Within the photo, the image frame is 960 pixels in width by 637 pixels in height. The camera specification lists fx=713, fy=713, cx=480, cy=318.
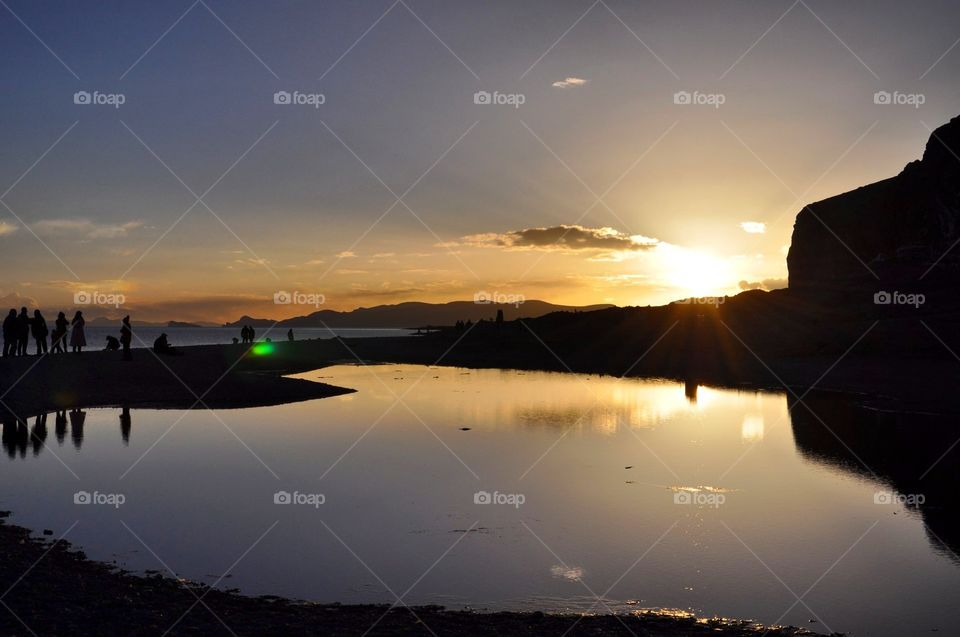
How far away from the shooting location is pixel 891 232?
143625 millimetres

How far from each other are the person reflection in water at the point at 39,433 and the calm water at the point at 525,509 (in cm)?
31

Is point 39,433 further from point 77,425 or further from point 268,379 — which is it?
point 268,379

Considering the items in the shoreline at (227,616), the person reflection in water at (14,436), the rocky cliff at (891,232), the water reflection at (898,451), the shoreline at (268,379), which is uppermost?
the rocky cliff at (891,232)

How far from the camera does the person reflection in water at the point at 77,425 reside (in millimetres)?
29031

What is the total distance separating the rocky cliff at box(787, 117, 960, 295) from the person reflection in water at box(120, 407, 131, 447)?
3015 inches

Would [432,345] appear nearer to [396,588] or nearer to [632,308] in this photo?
[632,308]

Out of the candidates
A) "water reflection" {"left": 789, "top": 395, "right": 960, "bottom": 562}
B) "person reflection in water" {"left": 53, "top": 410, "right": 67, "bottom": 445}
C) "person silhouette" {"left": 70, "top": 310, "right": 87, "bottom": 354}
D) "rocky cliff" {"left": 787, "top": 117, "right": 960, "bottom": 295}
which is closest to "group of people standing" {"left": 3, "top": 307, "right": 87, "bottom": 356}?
"person silhouette" {"left": 70, "top": 310, "right": 87, "bottom": 354}

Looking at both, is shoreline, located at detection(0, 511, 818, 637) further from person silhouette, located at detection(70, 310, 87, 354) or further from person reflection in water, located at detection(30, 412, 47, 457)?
person silhouette, located at detection(70, 310, 87, 354)

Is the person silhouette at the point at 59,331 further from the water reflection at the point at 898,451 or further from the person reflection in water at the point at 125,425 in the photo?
the water reflection at the point at 898,451

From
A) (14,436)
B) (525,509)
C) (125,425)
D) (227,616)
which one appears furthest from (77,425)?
(227,616)

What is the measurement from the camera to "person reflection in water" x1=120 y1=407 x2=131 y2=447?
97.4 feet

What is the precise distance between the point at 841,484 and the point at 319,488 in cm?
1675

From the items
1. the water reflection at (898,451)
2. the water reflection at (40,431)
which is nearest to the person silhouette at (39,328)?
the water reflection at (40,431)

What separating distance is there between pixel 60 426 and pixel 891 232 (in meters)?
152
